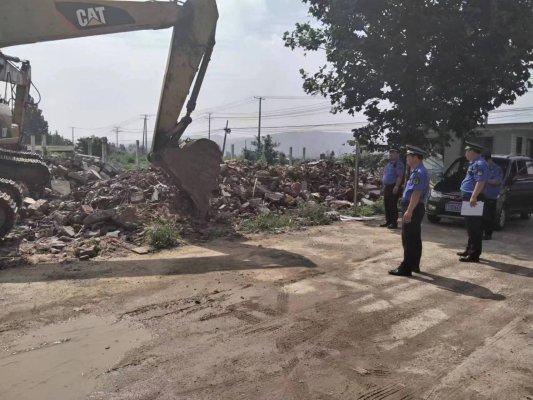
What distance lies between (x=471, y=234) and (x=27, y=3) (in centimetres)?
817

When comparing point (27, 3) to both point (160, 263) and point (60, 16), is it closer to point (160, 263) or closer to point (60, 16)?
point (60, 16)

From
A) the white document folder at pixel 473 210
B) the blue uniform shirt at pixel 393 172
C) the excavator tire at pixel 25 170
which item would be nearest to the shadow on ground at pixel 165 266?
the white document folder at pixel 473 210

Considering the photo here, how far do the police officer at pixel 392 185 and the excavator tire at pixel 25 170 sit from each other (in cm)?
939

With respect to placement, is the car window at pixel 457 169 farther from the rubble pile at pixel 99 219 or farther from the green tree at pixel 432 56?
the rubble pile at pixel 99 219

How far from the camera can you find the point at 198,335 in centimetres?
485

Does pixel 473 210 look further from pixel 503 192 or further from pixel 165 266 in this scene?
pixel 165 266

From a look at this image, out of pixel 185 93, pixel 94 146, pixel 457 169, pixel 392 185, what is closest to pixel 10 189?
pixel 185 93

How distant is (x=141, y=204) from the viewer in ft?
36.9

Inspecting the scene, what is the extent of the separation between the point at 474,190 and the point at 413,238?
1483 mm

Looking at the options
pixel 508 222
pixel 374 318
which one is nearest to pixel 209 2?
pixel 374 318

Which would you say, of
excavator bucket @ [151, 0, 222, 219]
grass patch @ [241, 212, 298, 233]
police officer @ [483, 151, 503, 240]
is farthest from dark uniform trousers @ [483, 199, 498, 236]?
excavator bucket @ [151, 0, 222, 219]

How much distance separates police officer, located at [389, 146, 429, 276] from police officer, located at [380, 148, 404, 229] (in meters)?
4.13

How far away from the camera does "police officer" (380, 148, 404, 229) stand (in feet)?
37.3

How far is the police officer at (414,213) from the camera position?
6984 mm
